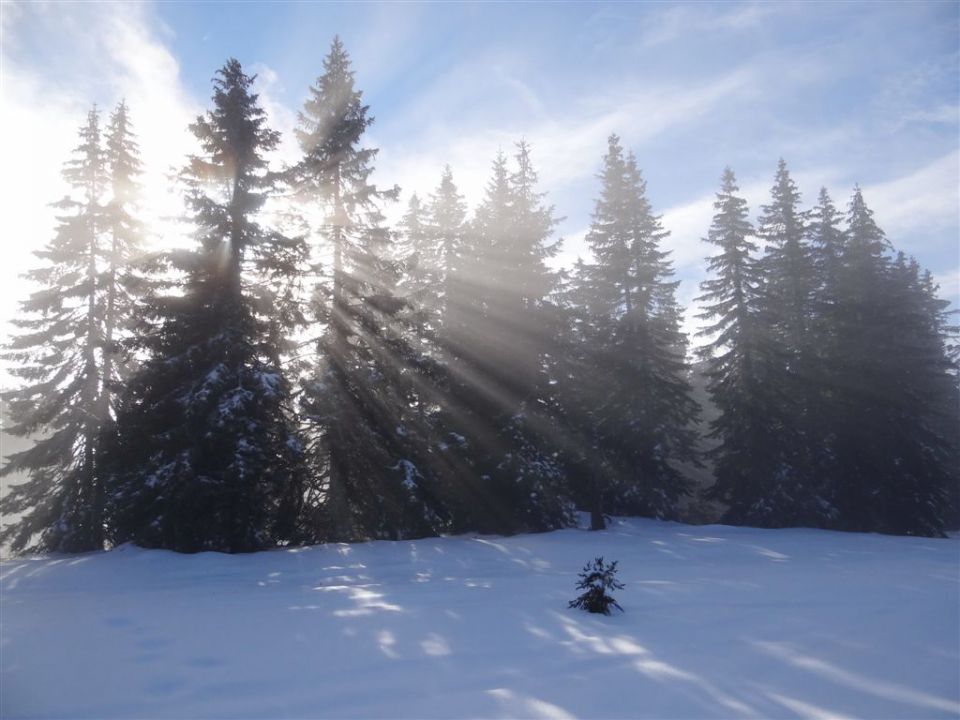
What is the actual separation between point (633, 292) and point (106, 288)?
21332mm

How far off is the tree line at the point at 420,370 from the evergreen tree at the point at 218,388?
2.5 inches

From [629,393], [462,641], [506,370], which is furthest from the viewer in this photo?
[629,393]

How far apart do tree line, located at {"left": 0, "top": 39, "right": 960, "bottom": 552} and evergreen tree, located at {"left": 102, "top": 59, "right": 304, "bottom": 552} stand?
64mm

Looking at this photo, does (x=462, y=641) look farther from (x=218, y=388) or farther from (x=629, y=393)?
(x=629, y=393)

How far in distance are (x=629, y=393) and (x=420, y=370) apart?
31.0 ft

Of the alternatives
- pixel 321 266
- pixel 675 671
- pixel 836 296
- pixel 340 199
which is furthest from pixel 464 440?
pixel 836 296

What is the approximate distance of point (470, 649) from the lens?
→ 6.51m

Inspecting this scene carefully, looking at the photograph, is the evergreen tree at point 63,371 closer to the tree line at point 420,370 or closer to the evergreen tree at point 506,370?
the tree line at point 420,370

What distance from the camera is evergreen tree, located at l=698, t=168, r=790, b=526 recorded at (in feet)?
79.2

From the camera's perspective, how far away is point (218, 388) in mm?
13891

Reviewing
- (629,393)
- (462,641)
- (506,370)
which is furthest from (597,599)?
(629,393)

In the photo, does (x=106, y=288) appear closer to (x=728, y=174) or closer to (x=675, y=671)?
(x=675, y=671)

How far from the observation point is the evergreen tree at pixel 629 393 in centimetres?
2183

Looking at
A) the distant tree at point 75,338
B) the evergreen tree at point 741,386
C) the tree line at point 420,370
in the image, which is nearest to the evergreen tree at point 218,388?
the tree line at point 420,370
